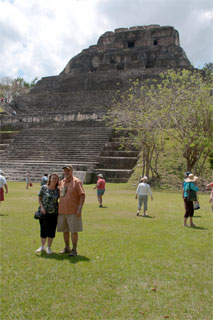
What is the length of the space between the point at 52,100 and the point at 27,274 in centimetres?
2788

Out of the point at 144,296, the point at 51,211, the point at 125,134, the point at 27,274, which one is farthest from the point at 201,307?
the point at 125,134

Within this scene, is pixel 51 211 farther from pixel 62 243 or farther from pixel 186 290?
pixel 186 290

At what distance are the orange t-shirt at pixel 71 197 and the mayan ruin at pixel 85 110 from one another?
11437 millimetres

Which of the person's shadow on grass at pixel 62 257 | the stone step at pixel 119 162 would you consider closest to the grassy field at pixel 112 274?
A: the person's shadow on grass at pixel 62 257

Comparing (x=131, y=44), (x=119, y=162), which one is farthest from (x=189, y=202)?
(x=131, y=44)

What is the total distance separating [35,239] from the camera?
18.3ft

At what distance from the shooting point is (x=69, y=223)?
4.66 m

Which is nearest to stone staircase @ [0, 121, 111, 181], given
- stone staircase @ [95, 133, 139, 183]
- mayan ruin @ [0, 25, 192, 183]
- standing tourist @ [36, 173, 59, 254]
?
mayan ruin @ [0, 25, 192, 183]

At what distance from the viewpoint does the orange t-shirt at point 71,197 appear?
15.3 ft

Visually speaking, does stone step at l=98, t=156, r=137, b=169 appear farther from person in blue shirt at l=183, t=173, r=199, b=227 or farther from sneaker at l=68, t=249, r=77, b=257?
sneaker at l=68, t=249, r=77, b=257

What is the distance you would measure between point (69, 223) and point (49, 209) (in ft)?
1.31

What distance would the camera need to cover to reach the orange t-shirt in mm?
4664

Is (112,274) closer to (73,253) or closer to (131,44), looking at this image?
(73,253)

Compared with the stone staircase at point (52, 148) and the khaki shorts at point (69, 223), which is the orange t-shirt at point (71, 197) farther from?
the stone staircase at point (52, 148)
